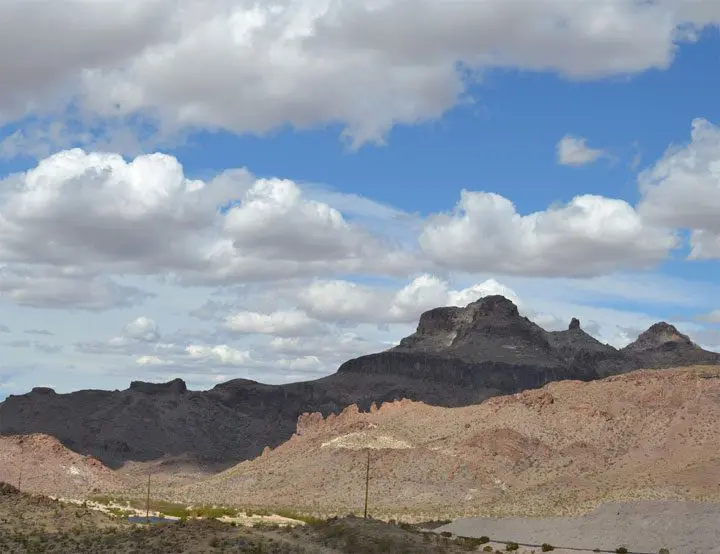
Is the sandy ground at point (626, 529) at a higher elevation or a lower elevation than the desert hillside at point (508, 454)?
lower

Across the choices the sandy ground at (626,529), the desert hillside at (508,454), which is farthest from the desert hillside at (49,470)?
the sandy ground at (626,529)

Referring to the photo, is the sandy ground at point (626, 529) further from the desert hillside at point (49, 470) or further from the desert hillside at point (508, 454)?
the desert hillside at point (49, 470)

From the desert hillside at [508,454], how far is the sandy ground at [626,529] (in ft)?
75.3

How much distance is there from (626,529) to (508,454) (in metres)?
62.6

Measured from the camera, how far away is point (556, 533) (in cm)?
8394

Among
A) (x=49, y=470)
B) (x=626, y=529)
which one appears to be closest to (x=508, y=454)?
(x=626, y=529)

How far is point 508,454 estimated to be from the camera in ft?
475

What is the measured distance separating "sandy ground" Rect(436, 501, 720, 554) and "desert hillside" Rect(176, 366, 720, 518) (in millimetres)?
22957

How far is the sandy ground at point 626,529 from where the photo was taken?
77.8m

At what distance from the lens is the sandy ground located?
77.8 meters

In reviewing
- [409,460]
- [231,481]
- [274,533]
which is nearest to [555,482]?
[409,460]

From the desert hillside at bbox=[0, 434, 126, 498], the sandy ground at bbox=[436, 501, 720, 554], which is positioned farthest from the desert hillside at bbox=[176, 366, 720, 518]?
the sandy ground at bbox=[436, 501, 720, 554]

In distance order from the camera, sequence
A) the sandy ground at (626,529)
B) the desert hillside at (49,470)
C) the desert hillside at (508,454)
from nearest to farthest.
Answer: the sandy ground at (626,529) < the desert hillside at (508,454) < the desert hillside at (49,470)

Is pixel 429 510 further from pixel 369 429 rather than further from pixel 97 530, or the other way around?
pixel 97 530
